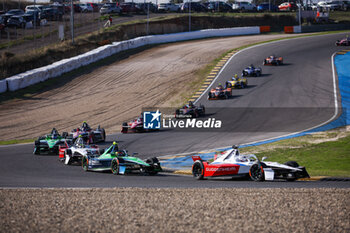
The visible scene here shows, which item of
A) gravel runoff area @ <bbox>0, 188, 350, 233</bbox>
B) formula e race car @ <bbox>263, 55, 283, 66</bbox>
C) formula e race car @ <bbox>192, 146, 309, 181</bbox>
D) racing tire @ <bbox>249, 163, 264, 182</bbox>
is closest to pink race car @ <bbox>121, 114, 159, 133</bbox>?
formula e race car @ <bbox>192, 146, 309, 181</bbox>

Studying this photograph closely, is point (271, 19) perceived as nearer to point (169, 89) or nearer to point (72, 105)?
point (169, 89)

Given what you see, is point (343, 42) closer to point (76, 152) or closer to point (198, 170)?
point (76, 152)

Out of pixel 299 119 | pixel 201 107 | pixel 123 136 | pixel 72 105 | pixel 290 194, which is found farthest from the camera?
pixel 72 105

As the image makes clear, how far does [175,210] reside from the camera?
11.8 metres

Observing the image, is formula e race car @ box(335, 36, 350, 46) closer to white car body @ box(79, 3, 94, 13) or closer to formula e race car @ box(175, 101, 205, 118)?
formula e race car @ box(175, 101, 205, 118)

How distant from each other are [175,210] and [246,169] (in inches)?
202

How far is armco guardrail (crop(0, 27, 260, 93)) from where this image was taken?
3994cm

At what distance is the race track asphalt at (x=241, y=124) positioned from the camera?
54.9ft

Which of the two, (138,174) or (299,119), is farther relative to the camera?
(299,119)

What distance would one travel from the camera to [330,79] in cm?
4066

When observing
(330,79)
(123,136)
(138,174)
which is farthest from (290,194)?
(330,79)

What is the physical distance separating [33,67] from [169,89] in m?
14.4

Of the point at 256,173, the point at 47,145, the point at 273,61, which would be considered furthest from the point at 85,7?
the point at 256,173

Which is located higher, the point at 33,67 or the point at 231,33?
the point at 231,33
